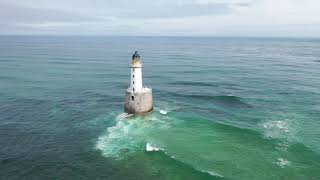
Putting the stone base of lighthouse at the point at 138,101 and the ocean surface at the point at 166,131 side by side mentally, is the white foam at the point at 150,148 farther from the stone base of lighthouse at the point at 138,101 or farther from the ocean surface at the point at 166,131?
the stone base of lighthouse at the point at 138,101

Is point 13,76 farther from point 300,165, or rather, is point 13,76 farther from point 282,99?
point 300,165

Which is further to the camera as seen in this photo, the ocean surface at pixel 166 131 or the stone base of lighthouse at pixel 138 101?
the stone base of lighthouse at pixel 138 101

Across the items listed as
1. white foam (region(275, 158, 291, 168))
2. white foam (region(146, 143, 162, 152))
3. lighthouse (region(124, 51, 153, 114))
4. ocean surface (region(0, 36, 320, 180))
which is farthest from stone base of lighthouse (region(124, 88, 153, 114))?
white foam (region(275, 158, 291, 168))

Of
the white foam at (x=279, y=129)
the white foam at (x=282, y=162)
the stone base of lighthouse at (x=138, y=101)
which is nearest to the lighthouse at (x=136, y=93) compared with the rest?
the stone base of lighthouse at (x=138, y=101)

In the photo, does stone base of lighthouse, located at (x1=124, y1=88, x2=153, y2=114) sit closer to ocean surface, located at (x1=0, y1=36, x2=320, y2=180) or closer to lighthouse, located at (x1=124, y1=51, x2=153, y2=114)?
lighthouse, located at (x1=124, y1=51, x2=153, y2=114)

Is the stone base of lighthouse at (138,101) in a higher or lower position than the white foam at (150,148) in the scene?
higher

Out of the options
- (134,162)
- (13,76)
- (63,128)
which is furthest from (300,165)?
(13,76)

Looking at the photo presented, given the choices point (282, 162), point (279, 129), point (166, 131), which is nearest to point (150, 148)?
point (166, 131)
